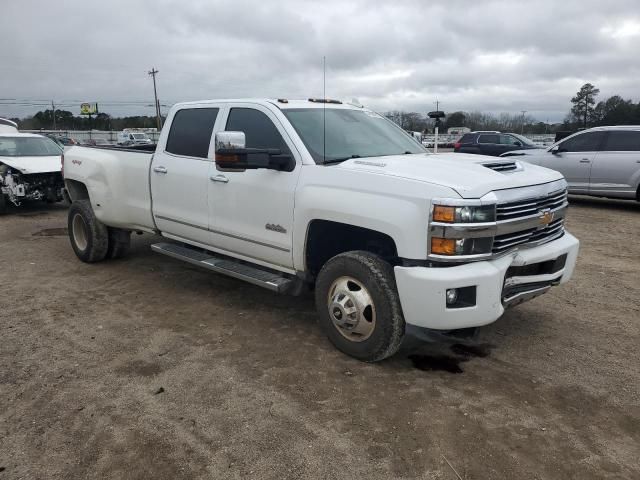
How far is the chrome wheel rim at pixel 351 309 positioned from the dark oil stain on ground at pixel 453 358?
0.50 m

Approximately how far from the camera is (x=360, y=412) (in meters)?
3.24

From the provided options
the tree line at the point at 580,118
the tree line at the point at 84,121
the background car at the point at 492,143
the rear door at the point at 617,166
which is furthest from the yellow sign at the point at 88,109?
the rear door at the point at 617,166

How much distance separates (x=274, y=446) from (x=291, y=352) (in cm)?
122

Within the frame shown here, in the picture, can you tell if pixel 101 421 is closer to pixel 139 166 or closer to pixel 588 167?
pixel 139 166

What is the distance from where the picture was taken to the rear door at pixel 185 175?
502 centimetres

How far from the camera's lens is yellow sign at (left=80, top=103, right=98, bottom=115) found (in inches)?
A: 2948

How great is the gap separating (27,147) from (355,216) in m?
10.5

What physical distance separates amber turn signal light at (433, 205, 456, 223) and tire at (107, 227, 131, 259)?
456 centimetres

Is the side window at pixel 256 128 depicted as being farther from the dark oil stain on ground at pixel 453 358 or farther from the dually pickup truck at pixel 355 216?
the dark oil stain on ground at pixel 453 358

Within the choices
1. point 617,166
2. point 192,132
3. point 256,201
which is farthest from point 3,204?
point 617,166

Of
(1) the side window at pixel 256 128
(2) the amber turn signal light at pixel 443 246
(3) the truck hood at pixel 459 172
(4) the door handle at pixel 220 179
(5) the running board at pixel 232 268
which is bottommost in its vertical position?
(5) the running board at pixel 232 268

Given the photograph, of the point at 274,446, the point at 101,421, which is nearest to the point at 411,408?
the point at 274,446

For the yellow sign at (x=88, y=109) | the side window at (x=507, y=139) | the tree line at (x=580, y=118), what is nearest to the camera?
the side window at (x=507, y=139)

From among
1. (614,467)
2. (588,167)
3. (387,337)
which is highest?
(588,167)
